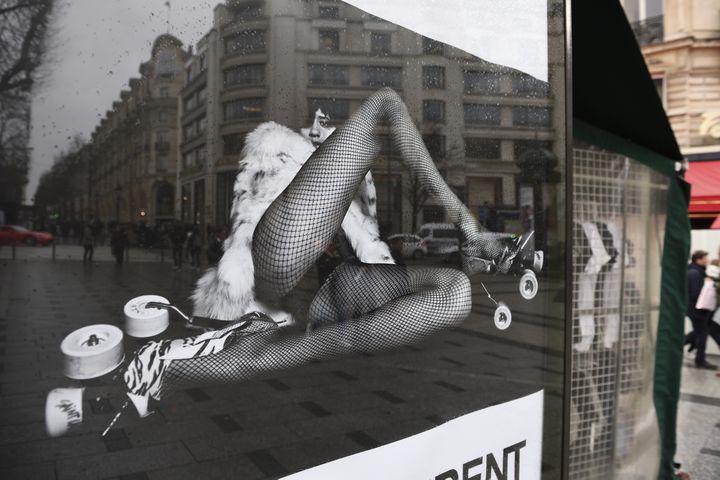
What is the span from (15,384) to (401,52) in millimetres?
1073

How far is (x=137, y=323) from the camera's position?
41.8 inches

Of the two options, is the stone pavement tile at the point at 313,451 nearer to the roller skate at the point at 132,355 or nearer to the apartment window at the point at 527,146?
the roller skate at the point at 132,355

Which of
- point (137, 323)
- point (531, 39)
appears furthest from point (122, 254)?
point (531, 39)

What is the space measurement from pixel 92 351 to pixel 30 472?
22cm

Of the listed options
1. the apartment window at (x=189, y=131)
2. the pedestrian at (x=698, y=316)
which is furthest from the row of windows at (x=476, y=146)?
the pedestrian at (x=698, y=316)

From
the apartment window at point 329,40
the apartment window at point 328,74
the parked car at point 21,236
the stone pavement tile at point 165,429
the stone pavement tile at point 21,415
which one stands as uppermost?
the apartment window at point 329,40

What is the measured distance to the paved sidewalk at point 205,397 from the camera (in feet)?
3.14

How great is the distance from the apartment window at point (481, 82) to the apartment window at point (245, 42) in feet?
1.99

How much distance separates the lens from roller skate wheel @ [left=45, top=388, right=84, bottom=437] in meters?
0.96

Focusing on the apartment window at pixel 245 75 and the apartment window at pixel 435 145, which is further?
the apartment window at pixel 435 145

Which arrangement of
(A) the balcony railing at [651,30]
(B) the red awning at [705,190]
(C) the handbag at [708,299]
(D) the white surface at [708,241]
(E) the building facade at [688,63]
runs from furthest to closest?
(A) the balcony railing at [651,30], (E) the building facade at [688,63], (D) the white surface at [708,241], (B) the red awning at [705,190], (C) the handbag at [708,299]

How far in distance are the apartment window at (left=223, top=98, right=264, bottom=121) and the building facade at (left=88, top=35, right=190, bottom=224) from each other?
0.34 feet

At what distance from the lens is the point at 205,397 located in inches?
44.4

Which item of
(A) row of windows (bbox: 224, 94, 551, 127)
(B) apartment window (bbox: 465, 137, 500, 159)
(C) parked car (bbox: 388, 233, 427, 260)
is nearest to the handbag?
(A) row of windows (bbox: 224, 94, 551, 127)
